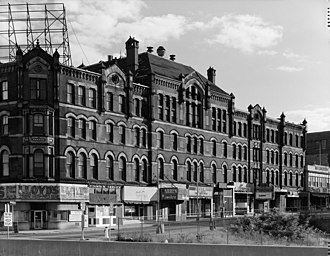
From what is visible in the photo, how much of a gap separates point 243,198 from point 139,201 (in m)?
22.9

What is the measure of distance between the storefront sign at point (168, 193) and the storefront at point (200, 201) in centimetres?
484

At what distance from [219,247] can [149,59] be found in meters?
46.0

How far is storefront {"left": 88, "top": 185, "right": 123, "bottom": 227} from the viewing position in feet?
192

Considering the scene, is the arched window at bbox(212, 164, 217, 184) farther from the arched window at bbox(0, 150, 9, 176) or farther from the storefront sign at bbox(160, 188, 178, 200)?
the arched window at bbox(0, 150, 9, 176)

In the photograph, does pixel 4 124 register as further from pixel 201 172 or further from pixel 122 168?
pixel 201 172

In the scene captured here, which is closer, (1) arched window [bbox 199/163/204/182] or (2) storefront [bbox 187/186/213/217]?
(2) storefront [bbox 187/186/213/217]

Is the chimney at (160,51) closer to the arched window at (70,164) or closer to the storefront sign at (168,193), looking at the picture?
the storefront sign at (168,193)

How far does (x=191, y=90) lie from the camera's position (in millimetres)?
72375

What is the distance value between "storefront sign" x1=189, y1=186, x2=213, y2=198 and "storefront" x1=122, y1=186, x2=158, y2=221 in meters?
6.81

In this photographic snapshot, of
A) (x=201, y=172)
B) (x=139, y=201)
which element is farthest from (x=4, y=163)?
(x=201, y=172)

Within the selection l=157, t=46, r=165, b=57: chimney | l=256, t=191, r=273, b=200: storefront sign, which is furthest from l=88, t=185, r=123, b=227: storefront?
l=256, t=191, r=273, b=200: storefront sign

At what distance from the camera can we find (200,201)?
73000mm

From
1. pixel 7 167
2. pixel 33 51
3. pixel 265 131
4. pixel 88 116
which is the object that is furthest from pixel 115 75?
pixel 265 131

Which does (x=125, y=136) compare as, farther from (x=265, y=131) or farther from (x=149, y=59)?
(x=265, y=131)
